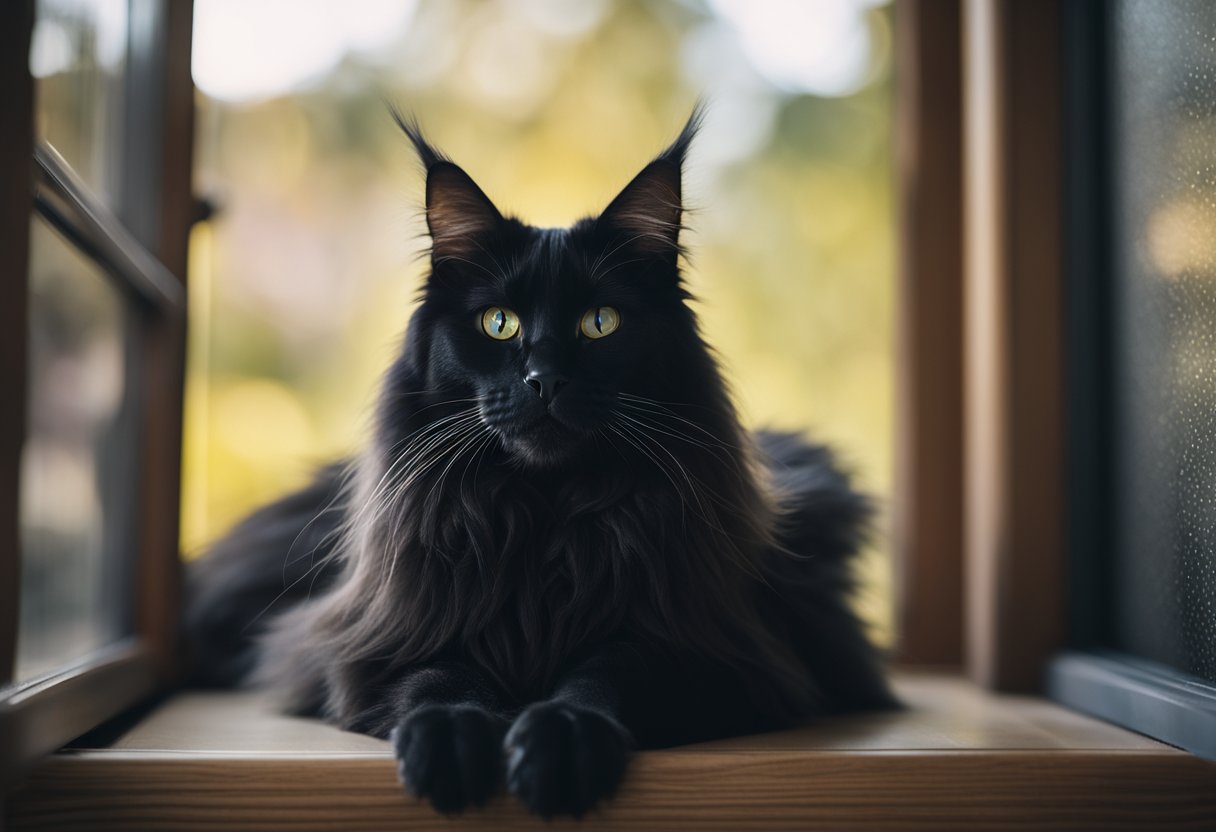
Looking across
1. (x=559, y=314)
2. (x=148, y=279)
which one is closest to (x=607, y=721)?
(x=559, y=314)

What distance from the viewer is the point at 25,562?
1.32m

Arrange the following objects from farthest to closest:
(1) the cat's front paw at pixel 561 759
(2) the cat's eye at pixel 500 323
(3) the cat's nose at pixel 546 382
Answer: (2) the cat's eye at pixel 500 323, (3) the cat's nose at pixel 546 382, (1) the cat's front paw at pixel 561 759

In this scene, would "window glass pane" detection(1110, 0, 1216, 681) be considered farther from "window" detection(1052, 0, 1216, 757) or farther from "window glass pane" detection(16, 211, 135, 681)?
"window glass pane" detection(16, 211, 135, 681)

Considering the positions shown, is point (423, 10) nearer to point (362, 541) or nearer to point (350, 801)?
point (362, 541)

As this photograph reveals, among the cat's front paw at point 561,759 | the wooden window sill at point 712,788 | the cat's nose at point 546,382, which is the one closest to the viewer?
the cat's front paw at point 561,759


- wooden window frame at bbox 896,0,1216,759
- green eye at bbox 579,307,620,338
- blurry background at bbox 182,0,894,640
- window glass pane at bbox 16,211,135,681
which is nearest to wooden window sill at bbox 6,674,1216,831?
window glass pane at bbox 16,211,135,681

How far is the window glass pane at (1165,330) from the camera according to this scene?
52.0 inches

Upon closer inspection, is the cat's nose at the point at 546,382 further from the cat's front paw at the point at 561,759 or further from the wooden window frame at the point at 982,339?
the wooden window frame at the point at 982,339

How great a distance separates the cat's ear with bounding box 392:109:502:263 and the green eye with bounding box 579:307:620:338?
195mm

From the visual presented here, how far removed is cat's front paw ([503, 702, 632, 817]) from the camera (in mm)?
1004

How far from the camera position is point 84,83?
60.3 inches

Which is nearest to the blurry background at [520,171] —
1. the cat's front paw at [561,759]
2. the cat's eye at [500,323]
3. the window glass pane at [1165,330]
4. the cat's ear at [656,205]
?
the window glass pane at [1165,330]

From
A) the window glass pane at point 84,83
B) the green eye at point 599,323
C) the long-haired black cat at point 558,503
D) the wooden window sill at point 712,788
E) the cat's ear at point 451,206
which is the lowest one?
the wooden window sill at point 712,788

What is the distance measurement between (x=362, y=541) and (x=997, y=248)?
1286 millimetres
